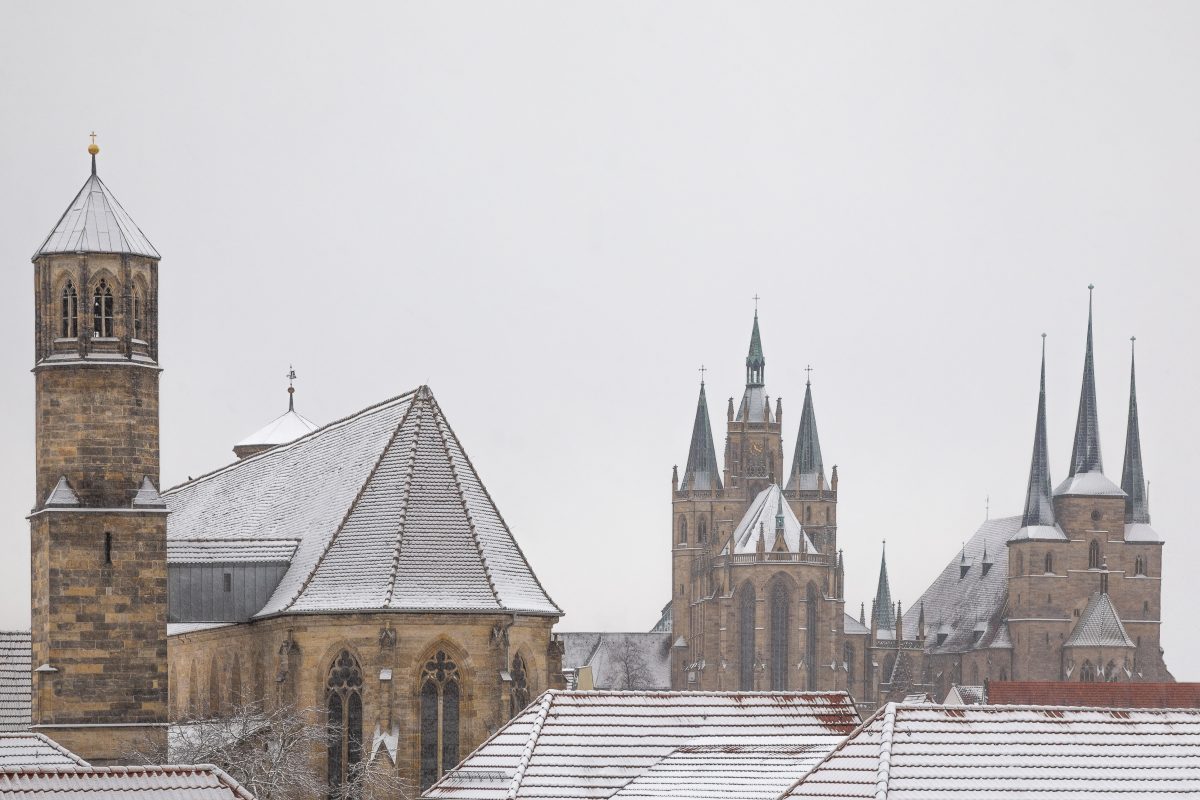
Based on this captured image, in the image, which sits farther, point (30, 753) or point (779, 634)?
point (779, 634)

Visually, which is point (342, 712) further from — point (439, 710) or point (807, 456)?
point (807, 456)

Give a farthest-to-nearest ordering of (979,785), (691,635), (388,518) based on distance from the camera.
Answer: (691,635)
(388,518)
(979,785)

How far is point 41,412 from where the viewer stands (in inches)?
1785

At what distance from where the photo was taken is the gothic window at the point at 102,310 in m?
45.3

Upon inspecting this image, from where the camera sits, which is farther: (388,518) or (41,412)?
(388,518)

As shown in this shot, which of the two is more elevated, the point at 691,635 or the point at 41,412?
the point at 41,412

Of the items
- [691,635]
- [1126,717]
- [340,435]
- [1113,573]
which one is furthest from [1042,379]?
[1126,717]

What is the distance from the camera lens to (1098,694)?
95250mm

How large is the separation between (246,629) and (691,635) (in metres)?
A: 103

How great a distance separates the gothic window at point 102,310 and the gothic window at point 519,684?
10.3 meters

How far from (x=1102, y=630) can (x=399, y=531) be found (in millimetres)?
94767

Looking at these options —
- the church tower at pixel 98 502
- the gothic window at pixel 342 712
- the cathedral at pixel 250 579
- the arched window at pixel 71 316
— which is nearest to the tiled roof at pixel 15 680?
the cathedral at pixel 250 579

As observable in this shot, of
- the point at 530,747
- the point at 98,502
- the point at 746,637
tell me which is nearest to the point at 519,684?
the point at 98,502

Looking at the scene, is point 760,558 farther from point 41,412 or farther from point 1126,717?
point 1126,717
